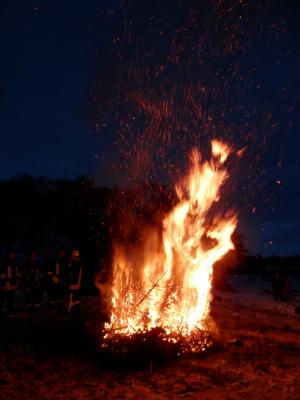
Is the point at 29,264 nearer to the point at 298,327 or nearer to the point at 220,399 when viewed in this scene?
the point at 298,327

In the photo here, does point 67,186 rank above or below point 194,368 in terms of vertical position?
above

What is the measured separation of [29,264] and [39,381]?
718 centimetres

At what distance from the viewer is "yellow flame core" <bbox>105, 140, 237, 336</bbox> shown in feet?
28.4

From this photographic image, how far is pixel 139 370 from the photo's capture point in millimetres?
6973

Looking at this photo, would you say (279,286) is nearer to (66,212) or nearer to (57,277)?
(57,277)

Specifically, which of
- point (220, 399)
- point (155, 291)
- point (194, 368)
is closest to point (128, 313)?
point (155, 291)

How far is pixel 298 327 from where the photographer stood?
1121 centimetres

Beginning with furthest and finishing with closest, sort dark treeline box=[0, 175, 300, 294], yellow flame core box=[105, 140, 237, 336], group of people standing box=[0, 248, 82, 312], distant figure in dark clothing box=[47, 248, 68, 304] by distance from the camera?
1. dark treeline box=[0, 175, 300, 294]
2. distant figure in dark clothing box=[47, 248, 68, 304]
3. group of people standing box=[0, 248, 82, 312]
4. yellow flame core box=[105, 140, 237, 336]

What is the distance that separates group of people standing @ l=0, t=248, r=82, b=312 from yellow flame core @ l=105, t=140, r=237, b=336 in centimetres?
219

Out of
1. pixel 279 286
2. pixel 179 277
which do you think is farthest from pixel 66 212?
pixel 179 277

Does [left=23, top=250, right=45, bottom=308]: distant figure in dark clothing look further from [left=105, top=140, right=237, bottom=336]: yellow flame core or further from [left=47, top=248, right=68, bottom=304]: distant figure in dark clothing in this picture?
[left=105, top=140, right=237, bottom=336]: yellow flame core

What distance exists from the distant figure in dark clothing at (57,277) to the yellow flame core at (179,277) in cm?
285

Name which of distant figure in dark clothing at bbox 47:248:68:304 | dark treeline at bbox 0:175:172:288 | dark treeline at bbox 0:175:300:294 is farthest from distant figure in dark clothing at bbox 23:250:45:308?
dark treeline at bbox 0:175:172:288

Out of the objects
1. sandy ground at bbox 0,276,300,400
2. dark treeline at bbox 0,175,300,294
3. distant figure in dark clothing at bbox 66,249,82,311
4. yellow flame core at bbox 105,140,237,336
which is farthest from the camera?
dark treeline at bbox 0,175,300,294
